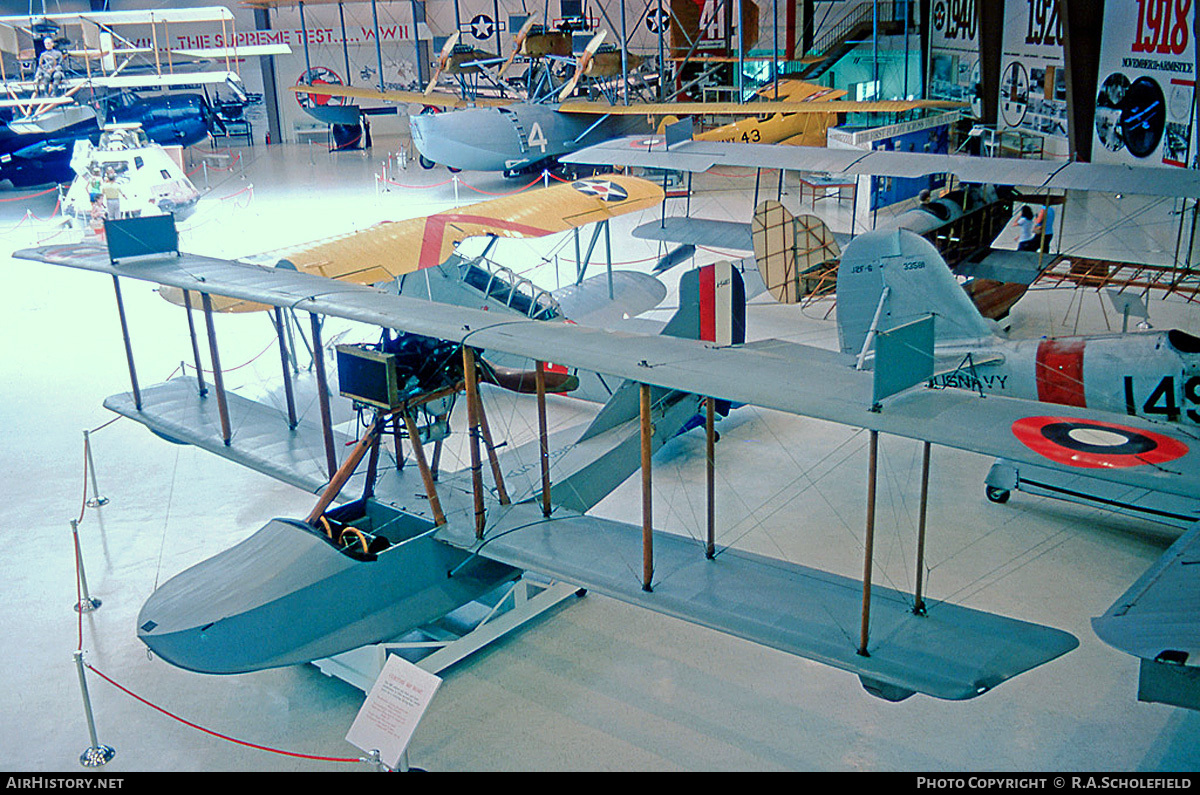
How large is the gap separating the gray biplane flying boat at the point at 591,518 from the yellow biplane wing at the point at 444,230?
202 centimetres

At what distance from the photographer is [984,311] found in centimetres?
1103

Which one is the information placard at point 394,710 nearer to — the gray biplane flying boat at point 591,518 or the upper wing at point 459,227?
the gray biplane flying boat at point 591,518

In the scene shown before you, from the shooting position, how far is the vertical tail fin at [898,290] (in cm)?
755

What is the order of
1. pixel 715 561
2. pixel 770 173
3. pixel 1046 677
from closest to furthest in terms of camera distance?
pixel 715 561
pixel 1046 677
pixel 770 173

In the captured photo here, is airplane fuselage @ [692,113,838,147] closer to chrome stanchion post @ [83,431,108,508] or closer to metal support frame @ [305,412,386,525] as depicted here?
chrome stanchion post @ [83,431,108,508]

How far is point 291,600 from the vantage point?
4695 mm

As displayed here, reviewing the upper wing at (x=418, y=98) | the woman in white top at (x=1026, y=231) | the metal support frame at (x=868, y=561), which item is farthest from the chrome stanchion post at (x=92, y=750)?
the upper wing at (x=418, y=98)

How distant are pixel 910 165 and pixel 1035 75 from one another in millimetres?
9962

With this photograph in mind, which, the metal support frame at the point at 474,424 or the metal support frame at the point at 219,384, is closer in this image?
the metal support frame at the point at 474,424

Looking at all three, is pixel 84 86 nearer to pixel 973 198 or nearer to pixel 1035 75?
pixel 973 198

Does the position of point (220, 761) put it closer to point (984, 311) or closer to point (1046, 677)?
point (1046, 677)

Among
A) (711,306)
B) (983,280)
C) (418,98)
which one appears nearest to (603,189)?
(711,306)
